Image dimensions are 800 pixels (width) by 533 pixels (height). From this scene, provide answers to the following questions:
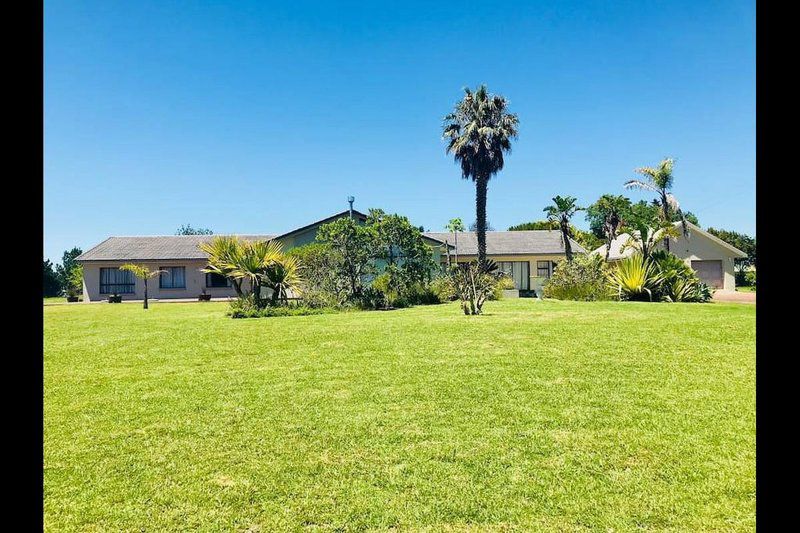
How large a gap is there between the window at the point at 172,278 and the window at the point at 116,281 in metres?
1.94

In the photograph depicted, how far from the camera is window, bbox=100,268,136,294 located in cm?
3228

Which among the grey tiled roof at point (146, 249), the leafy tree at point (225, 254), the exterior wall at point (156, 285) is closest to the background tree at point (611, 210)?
the leafy tree at point (225, 254)

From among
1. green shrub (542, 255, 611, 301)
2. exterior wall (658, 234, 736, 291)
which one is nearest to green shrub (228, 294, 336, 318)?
green shrub (542, 255, 611, 301)

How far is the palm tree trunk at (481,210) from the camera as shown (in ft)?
92.0

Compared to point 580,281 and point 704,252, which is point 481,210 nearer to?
point 580,281

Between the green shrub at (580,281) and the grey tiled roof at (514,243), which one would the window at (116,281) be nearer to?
the grey tiled roof at (514,243)

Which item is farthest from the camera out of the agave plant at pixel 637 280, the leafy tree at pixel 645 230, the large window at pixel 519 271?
the large window at pixel 519 271

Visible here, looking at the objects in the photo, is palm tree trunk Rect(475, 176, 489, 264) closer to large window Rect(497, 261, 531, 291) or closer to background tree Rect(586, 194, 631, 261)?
background tree Rect(586, 194, 631, 261)

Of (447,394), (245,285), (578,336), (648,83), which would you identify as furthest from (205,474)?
(245,285)

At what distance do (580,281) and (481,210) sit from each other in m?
7.92

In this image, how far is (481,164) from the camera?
2816 cm

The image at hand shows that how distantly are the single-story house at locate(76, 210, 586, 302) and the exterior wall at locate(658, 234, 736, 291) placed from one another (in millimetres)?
6567

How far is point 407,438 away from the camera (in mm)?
4777
